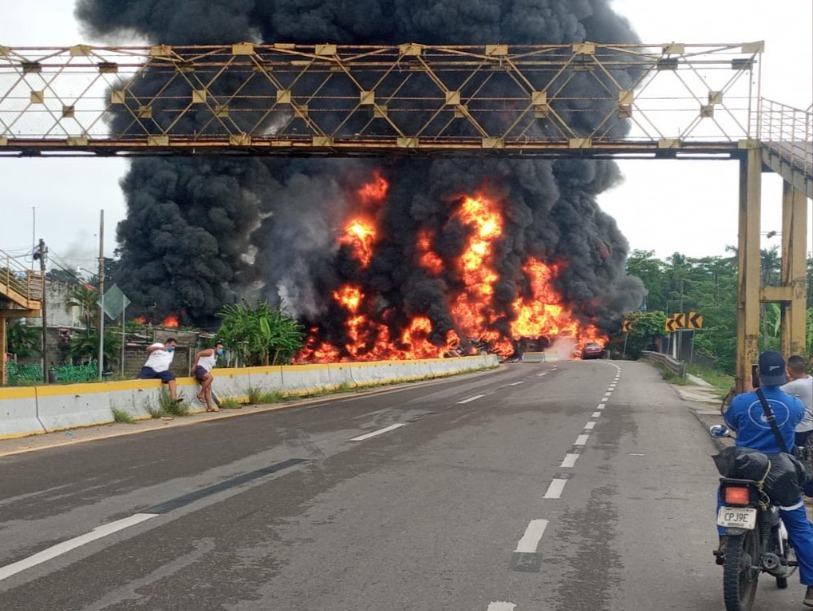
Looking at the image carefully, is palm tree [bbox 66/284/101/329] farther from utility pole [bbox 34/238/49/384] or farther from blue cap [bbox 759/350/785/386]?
blue cap [bbox 759/350/785/386]

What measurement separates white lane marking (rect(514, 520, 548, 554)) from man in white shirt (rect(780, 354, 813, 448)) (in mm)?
2284

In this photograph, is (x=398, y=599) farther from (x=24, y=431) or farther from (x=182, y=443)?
(x=24, y=431)

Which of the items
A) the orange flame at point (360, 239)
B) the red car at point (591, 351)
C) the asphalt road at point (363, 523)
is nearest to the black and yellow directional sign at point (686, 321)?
the asphalt road at point (363, 523)

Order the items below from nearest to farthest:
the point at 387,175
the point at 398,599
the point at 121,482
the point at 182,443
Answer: the point at 398,599 < the point at 121,482 < the point at 182,443 < the point at 387,175

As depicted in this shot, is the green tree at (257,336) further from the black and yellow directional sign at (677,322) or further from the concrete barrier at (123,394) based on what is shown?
the black and yellow directional sign at (677,322)

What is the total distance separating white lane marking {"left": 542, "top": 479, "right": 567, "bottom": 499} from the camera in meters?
8.89

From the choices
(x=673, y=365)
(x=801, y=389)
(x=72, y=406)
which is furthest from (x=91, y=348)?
(x=801, y=389)

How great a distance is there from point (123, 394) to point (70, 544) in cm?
1014

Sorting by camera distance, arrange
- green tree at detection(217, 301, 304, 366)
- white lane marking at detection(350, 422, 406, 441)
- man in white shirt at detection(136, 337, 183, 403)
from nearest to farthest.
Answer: white lane marking at detection(350, 422, 406, 441)
man in white shirt at detection(136, 337, 183, 403)
green tree at detection(217, 301, 304, 366)

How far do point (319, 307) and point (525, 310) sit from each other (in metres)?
14.8

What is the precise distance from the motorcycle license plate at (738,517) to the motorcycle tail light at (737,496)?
0.04m

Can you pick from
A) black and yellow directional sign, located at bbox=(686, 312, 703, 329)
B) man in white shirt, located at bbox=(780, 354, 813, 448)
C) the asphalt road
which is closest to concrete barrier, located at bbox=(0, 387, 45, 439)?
the asphalt road

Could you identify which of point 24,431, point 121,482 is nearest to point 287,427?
point 24,431

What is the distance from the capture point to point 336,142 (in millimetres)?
23328
